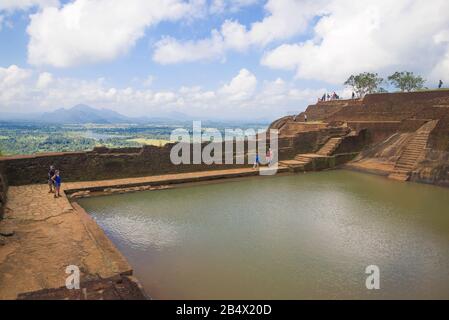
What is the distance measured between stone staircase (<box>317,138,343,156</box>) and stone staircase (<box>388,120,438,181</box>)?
273 cm

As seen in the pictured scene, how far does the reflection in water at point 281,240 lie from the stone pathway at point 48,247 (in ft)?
1.66

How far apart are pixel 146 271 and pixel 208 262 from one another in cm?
95

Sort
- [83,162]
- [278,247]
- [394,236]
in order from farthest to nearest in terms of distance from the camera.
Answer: [83,162] < [394,236] < [278,247]

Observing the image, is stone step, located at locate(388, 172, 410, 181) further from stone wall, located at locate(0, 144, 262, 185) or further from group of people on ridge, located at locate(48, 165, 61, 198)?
group of people on ridge, located at locate(48, 165, 61, 198)

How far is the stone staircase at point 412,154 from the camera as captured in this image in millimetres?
12555

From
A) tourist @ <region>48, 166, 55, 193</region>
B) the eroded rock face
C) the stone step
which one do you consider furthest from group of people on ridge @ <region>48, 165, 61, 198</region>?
the eroded rock face

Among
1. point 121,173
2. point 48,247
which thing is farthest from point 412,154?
point 48,247

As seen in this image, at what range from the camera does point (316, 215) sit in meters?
8.03

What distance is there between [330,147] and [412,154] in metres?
3.37

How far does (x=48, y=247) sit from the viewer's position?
5.65 metres

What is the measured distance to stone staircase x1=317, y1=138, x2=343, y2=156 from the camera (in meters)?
15.3

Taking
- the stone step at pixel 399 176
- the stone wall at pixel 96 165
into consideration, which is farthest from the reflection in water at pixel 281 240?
the stone wall at pixel 96 165
